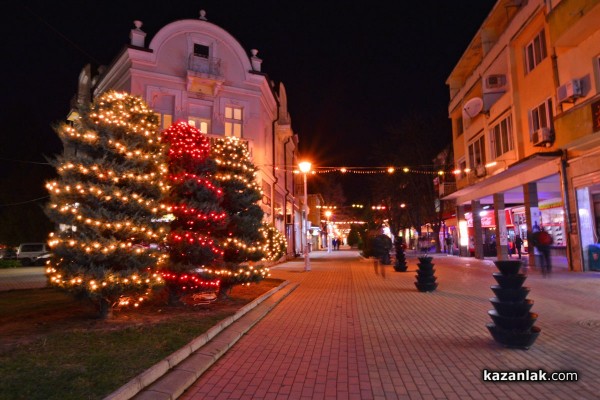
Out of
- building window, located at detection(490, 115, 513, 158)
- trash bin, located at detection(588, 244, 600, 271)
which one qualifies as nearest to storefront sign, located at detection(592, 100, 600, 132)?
trash bin, located at detection(588, 244, 600, 271)

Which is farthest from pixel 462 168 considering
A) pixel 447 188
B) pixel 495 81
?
pixel 495 81

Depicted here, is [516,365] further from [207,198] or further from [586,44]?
[586,44]

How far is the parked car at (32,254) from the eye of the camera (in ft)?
95.6

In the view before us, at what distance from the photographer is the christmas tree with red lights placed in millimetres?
9016

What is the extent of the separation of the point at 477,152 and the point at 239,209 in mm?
19714

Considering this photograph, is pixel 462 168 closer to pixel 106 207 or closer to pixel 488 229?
pixel 488 229

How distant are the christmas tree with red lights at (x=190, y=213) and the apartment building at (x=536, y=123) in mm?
12149

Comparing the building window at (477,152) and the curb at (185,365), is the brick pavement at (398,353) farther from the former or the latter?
the building window at (477,152)

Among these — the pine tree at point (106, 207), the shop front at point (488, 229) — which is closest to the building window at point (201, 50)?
the pine tree at point (106, 207)

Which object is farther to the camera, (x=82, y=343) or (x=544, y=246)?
(x=544, y=246)

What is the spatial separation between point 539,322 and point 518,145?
14.2m

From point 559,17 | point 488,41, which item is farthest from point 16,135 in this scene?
point 559,17

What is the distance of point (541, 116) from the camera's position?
17516 mm

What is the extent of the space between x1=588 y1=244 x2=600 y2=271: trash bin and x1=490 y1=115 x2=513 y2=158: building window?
22.9ft
